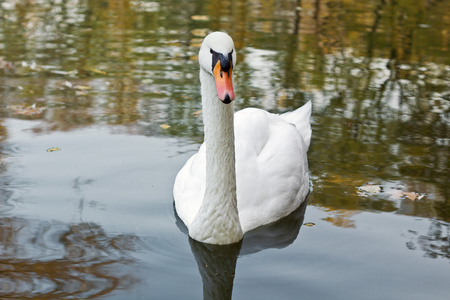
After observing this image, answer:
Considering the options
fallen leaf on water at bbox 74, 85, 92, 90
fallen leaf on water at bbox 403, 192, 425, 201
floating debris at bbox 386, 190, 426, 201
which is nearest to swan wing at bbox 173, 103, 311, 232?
floating debris at bbox 386, 190, 426, 201

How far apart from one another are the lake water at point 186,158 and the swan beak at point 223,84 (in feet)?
4.22

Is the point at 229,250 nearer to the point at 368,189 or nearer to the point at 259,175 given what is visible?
the point at 259,175

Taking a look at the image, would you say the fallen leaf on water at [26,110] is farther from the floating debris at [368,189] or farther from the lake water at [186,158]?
the floating debris at [368,189]

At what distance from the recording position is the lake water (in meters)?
4.35

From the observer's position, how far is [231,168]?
455 centimetres

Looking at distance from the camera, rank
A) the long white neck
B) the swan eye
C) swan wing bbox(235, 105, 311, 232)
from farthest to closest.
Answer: swan wing bbox(235, 105, 311, 232) < the long white neck < the swan eye

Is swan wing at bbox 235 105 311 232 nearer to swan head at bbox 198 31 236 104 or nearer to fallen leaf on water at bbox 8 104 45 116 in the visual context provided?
swan head at bbox 198 31 236 104

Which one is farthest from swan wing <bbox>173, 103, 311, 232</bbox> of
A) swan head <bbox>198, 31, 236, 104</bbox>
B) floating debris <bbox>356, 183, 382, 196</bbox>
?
swan head <bbox>198, 31, 236, 104</bbox>

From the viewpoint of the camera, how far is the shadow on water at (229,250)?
4258mm

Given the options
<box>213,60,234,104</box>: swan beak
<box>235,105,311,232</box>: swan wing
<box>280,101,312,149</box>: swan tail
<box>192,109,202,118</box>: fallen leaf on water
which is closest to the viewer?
<box>213,60,234,104</box>: swan beak

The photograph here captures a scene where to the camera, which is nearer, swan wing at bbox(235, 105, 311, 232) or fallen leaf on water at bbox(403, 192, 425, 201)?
swan wing at bbox(235, 105, 311, 232)

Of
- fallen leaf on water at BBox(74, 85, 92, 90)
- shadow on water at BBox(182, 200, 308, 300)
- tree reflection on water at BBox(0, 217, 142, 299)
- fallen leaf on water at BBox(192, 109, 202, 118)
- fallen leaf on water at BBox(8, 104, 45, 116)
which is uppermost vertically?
fallen leaf on water at BBox(74, 85, 92, 90)

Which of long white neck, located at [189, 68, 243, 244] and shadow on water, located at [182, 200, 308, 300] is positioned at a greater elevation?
long white neck, located at [189, 68, 243, 244]

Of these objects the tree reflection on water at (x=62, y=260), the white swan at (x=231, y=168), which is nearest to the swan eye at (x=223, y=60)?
the white swan at (x=231, y=168)
